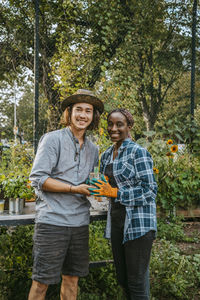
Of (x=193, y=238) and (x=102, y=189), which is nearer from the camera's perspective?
(x=102, y=189)

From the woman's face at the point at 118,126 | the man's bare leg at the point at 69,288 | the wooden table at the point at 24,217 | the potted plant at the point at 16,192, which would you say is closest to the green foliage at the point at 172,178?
the wooden table at the point at 24,217

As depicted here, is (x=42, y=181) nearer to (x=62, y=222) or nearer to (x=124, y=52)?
(x=62, y=222)

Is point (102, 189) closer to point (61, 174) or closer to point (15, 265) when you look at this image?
point (61, 174)

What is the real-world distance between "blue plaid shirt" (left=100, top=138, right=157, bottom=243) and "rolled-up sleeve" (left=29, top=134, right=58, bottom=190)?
482 millimetres

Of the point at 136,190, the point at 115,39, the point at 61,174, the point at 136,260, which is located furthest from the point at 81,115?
the point at 115,39

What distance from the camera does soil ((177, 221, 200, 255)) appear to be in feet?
11.4

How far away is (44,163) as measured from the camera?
1.80 m

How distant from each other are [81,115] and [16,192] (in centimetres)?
99

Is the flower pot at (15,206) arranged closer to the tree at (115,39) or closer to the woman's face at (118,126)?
the woman's face at (118,126)

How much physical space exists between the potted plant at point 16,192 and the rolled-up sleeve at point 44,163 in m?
0.66

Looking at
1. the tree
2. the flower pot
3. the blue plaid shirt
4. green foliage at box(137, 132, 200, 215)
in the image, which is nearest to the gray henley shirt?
the blue plaid shirt

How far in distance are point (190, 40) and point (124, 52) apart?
5.95 feet

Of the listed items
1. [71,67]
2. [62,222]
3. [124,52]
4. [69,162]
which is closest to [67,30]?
[71,67]

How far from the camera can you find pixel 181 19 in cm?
510
